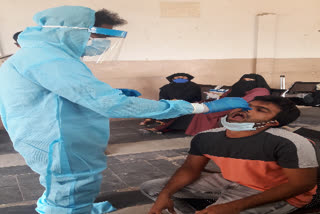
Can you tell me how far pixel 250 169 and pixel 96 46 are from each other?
45.8 inches

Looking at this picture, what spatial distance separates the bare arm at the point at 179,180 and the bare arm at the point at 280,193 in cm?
29

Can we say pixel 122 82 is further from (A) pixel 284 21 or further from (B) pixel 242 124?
(B) pixel 242 124

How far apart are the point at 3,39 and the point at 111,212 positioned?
3868mm

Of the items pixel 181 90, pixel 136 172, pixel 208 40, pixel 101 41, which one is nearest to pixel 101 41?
pixel 101 41

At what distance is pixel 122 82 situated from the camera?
5988mm

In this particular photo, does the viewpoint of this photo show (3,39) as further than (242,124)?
Yes

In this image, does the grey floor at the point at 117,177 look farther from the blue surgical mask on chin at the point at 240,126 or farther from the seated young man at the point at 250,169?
the blue surgical mask on chin at the point at 240,126

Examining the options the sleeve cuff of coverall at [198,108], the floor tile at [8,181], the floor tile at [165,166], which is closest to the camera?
the sleeve cuff of coverall at [198,108]

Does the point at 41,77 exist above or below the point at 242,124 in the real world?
above

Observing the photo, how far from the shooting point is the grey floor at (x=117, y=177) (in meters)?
2.62

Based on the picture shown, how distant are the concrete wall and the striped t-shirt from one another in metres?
4.03

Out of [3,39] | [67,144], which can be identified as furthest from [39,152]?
[3,39]

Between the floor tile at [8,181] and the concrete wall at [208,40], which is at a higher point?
the concrete wall at [208,40]

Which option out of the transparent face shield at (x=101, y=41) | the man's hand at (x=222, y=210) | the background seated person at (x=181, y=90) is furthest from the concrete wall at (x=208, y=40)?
the man's hand at (x=222, y=210)
